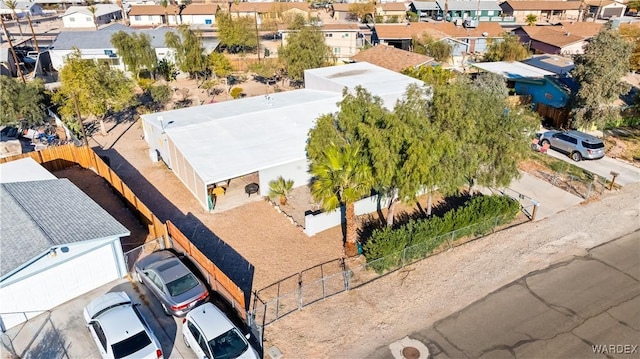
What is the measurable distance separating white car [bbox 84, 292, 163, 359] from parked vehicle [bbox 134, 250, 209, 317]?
118 centimetres

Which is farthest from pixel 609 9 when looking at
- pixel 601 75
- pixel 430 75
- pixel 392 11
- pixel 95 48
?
pixel 95 48

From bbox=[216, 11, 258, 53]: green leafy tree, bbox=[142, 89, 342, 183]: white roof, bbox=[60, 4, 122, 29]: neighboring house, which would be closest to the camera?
bbox=[142, 89, 342, 183]: white roof

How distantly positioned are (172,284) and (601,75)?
30.9 meters

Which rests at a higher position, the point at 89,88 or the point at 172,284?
the point at 89,88

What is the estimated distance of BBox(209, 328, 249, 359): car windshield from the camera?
44.8ft

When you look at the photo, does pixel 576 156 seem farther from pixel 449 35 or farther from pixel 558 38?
pixel 449 35

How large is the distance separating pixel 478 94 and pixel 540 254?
26.8 ft

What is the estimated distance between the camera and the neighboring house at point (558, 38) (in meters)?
55.6

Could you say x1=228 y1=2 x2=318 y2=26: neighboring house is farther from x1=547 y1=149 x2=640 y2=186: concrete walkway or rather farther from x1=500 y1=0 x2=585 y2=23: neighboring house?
x1=547 y1=149 x2=640 y2=186: concrete walkway

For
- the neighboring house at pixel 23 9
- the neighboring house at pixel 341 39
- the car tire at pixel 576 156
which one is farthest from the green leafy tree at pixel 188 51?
the neighboring house at pixel 23 9

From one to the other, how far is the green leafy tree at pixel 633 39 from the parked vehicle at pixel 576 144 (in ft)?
65.6

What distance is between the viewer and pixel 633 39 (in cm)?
4697

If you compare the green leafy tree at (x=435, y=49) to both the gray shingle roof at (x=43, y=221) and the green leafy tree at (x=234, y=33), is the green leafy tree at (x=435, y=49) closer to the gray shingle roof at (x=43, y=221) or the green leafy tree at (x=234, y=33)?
the green leafy tree at (x=234, y=33)

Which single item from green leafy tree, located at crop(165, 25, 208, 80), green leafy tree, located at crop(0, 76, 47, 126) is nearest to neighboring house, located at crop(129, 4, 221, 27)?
green leafy tree, located at crop(165, 25, 208, 80)
